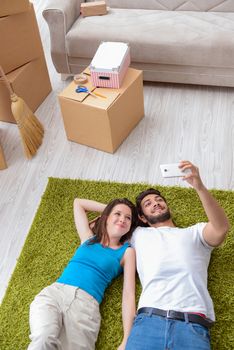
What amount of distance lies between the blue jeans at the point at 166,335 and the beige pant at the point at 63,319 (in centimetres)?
19

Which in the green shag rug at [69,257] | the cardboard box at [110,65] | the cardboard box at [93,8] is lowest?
the green shag rug at [69,257]

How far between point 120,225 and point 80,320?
1.42 feet

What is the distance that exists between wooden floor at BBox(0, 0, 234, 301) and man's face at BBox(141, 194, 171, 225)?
386 millimetres

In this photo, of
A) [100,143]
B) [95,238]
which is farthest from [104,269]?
[100,143]

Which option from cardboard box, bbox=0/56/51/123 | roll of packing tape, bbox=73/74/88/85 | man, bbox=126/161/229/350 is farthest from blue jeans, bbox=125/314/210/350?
cardboard box, bbox=0/56/51/123

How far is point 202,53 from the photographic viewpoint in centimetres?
259

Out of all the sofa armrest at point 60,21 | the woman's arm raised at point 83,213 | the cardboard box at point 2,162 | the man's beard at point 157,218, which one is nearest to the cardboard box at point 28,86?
the sofa armrest at point 60,21

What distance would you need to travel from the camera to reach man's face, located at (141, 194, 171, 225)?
1.88 m

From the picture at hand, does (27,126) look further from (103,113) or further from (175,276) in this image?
(175,276)

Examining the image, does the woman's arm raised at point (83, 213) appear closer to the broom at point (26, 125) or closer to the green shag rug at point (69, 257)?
the green shag rug at point (69, 257)

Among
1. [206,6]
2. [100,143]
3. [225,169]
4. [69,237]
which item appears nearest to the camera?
[69,237]

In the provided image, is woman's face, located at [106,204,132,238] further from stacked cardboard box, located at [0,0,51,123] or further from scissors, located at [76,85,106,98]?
stacked cardboard box, located at [0,0,51,123]

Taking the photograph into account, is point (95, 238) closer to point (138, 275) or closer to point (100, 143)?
point (138, 275)

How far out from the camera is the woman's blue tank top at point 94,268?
1.76 metres
